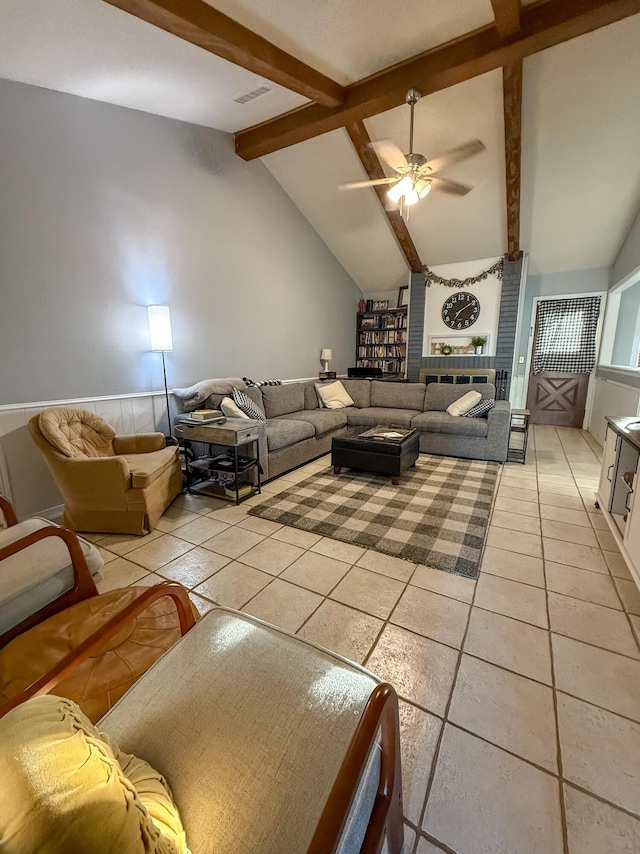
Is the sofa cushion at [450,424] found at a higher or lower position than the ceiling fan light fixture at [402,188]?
lower

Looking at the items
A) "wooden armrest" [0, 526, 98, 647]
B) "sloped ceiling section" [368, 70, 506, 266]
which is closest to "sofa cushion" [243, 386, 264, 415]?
"wooden armrest" [0, 526, 98, 647]

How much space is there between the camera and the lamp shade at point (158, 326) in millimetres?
3041

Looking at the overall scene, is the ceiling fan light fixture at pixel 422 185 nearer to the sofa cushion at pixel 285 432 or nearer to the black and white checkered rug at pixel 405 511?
the sofa cushion at pixel 285 432

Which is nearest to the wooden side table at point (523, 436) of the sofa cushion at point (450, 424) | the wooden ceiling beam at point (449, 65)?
the sofa cushion at point (450, 424)

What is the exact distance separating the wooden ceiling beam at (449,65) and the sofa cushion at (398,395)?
2.97m

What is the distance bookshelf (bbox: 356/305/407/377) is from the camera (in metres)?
6.57

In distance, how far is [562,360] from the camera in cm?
611

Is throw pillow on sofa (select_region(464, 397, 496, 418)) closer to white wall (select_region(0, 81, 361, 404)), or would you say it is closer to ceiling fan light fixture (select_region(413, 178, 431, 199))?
ceiling fan light fixture (select_region(413, 178, 431, 199))

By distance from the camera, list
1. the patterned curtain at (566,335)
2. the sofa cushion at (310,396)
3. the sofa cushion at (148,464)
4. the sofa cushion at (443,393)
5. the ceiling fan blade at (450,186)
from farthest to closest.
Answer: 1. the patterned curtain at (566,335)
2. the sofa cushion at (310,396)
3. the sofa cushion at (443,393)
4. the ceiling fan blade at (450,186)
5. the sofa cushion at (148,464)

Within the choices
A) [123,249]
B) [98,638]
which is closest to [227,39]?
[123,249]

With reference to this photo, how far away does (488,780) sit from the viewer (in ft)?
3.48

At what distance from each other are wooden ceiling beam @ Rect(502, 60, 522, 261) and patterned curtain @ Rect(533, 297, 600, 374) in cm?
173

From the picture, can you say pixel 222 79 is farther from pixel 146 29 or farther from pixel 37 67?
pixel 37 67

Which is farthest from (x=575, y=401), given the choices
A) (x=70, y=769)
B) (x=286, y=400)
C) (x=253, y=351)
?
(x=70, y=769)
